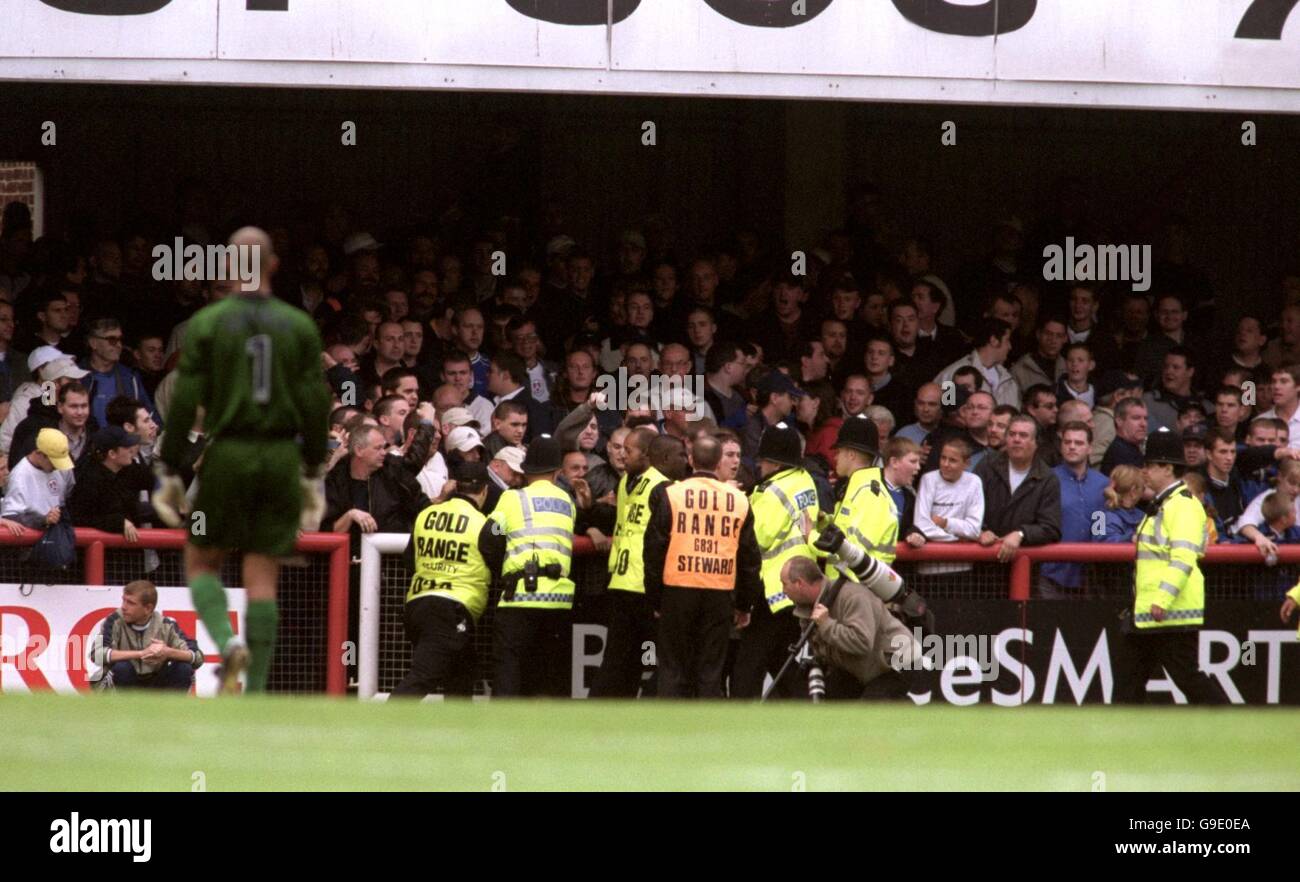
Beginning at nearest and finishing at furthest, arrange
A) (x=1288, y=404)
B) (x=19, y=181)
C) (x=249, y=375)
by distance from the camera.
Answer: (x=249, y=375) < (x=1288, y=404) < (x=19, y=181)

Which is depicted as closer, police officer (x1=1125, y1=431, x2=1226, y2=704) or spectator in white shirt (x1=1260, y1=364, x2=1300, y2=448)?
police officer (x1=1125, y1=431, x2=1226, y2=704)

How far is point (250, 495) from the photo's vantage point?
8.17m

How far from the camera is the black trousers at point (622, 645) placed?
12672 millimetres

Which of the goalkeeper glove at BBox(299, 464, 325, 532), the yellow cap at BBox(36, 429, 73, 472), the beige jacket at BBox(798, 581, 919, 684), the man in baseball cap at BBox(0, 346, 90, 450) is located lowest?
the beige jacket at BBox(798, 581, 919, 684)

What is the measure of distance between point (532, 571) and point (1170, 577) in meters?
3.73

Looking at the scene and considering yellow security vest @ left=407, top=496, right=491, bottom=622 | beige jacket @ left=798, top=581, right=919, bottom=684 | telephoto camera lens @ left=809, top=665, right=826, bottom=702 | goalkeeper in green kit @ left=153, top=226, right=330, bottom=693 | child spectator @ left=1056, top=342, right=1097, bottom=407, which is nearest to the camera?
goalkeeper in green kit @ left=153, top=226, right=330, bottom=693

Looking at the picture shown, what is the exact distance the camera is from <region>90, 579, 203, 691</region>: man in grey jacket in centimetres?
1238

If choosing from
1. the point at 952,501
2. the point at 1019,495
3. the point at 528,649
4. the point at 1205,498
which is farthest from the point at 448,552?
the point at 1205,498

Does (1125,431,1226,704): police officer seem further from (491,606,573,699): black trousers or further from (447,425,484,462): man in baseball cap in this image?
(447,425,484,462): man in baseball cap

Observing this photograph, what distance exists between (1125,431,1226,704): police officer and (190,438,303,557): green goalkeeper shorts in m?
6.18

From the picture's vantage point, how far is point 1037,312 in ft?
52.5

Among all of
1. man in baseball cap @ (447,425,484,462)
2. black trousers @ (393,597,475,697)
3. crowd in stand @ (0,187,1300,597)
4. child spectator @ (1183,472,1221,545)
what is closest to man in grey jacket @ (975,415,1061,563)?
crowd in stand @ (0,187,1300,597)

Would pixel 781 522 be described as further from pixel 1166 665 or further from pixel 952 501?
pixel 1166 665

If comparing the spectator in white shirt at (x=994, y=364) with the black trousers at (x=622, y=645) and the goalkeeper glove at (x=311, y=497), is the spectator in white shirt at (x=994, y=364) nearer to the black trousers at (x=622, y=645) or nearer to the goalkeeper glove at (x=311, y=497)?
the black trousers at (x=622, y=645)
